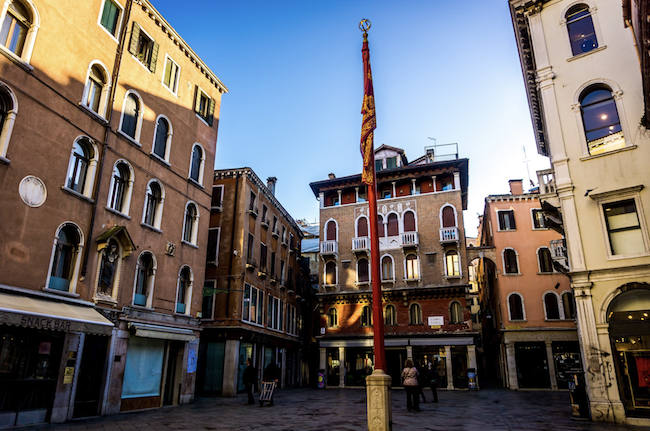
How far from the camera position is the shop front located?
10312 mm

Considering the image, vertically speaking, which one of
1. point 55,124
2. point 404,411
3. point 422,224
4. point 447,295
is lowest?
point 404,411

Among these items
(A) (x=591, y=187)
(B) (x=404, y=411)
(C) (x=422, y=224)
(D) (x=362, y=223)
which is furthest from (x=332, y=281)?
(A) (x=591, y=187)

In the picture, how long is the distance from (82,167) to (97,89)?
9.40 feet

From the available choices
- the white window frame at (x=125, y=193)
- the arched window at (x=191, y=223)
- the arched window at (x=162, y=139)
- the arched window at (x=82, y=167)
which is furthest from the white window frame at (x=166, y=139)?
the arched window at (x=82, y=167)

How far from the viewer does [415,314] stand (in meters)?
30.4

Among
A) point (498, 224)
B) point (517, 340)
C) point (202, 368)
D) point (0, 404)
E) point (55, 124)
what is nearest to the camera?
point (0, 404)

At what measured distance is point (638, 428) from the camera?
422 inches

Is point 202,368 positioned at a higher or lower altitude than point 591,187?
lower

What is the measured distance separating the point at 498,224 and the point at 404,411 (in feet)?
67.7

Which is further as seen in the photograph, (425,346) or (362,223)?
(362,223)

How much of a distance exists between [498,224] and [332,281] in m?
13.0

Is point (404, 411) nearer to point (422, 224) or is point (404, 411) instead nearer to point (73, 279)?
point (73, 279)

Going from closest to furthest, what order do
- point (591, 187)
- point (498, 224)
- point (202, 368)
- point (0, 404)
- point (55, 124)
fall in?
1. point (0, 404)
2. point (55, 124)
3. point (591, 187)
4. point (202, 368)
5. point (498, 224)

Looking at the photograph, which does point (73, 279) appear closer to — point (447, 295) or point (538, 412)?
point (538, 412)
